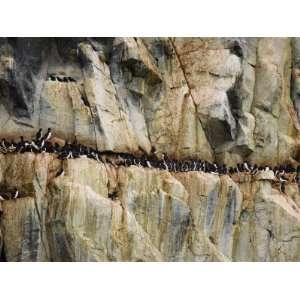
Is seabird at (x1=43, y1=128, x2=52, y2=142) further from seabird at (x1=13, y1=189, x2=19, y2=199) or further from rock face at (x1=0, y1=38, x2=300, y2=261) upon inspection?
seabird at (x1=13, y1=189, x2=19, y2=199)

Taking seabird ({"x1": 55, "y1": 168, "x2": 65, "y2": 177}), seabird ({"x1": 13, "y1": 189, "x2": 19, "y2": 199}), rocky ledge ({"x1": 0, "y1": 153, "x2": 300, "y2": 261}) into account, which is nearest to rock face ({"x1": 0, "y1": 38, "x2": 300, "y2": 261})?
rocky ledge ({"x1": 0, "y1": 153, "x2": 300, "y2": 261})

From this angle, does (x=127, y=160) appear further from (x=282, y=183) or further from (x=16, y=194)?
(x=282, y=183)


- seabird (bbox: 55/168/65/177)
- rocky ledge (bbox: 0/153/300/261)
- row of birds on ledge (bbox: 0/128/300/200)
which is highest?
row of birds on ledge (bbox: 0/128/300/200)

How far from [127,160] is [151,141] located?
2044 millimetres

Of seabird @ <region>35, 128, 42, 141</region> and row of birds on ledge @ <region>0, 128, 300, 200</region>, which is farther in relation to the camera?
seabird @ <region>35, 128, 42, 141</region>

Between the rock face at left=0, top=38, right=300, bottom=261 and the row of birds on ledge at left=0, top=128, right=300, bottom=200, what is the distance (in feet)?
1.13

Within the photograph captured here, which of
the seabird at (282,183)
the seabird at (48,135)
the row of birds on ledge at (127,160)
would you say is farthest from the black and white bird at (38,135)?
the seabird at (282,183)

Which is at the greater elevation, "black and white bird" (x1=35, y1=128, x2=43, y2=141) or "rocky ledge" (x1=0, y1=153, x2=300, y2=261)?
"black and white bird" (x1=35, y1=128, x2=43, y2=141)

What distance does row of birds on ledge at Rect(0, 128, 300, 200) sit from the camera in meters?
29.3

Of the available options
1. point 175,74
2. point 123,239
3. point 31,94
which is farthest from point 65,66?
point 123,239

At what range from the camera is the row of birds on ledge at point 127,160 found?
29.3m

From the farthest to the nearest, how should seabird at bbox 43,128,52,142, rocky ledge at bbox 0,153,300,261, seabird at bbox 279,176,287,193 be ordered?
seabird at bbox 279,176,287,193 → seabird at bbox 43,128,52,142 → rocky ledge at bbox 0,153,300,261

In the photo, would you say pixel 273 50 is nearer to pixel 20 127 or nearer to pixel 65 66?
pixel 65 66

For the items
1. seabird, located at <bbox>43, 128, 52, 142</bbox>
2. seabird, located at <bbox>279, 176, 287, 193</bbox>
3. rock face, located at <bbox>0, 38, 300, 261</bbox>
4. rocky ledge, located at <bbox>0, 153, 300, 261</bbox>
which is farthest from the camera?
seabird, located at <bbox>279, 176, 287, 193</bbox>
